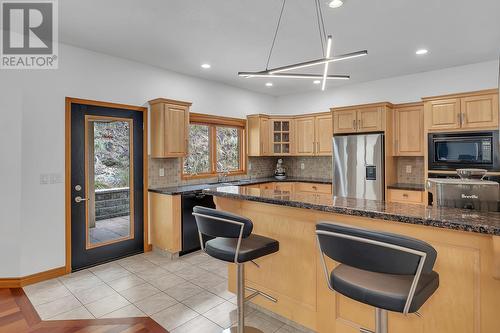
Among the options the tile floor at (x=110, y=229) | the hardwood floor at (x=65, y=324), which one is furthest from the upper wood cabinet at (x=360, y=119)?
the hardwood floor at (x=65, y=324)

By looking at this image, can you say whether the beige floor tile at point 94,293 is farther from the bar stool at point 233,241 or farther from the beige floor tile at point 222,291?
the bar stool at point 233,241

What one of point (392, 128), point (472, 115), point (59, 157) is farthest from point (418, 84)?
point (59, 157)

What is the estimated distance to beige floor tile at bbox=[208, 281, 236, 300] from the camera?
9.50 feet

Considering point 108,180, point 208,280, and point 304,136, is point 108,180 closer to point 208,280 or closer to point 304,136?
point 208,280

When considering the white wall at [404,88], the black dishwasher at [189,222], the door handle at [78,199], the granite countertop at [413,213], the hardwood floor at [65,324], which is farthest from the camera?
the white wall at [404,88]

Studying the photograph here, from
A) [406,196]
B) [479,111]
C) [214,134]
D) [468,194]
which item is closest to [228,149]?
[214,134]

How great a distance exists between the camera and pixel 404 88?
15.9 ft

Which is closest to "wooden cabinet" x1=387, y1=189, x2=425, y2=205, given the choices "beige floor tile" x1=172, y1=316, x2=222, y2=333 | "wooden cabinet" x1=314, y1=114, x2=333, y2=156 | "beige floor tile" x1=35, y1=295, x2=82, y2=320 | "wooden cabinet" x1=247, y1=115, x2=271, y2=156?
"wooden cabinet" x1=314, y1=114, x2=333, y2=156

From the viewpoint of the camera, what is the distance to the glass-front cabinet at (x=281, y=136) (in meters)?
6.03

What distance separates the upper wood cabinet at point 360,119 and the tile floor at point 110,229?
377cm

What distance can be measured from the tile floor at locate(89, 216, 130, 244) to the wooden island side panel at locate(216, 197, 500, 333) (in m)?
1.96

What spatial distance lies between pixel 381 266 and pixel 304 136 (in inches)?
189

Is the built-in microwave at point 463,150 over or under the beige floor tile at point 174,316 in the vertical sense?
over

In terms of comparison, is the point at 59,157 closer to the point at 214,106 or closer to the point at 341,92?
the point at 214,106
